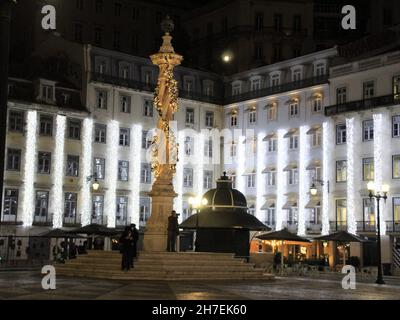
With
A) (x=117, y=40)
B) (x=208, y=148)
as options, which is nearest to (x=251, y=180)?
(x=208, y=148)

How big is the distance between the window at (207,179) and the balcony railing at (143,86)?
250 inches

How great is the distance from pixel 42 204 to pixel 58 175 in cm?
256

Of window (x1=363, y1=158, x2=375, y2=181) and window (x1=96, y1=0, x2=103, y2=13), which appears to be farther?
window (x1=96, y1=0, x2=103, y2=13)

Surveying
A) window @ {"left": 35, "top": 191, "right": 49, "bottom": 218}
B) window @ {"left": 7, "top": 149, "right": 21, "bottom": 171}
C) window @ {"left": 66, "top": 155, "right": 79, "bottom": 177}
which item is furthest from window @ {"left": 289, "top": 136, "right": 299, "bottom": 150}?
window @ {"left": 7, "top": 149, "right": 21, "bottom": 171}

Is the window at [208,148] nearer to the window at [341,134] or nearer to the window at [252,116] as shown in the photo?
the window at [252,116]

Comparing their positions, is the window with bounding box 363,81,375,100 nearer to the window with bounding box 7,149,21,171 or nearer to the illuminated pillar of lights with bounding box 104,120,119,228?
the illuminated pillar of lights with bounding box 104,120,119,228

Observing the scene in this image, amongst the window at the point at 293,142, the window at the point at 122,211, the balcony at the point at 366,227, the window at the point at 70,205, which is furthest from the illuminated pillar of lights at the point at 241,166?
the window at the point at 70,205

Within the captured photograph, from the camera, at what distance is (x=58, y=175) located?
58.8 metres

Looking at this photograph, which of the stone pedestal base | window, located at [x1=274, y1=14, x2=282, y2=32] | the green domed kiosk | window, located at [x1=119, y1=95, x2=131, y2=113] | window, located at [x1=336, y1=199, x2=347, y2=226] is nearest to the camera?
the stone pedestal base

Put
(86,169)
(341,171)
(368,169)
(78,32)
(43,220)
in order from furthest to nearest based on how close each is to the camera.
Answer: (78,32) < (86,169) < (341,171) < (43,220) < (368,169)

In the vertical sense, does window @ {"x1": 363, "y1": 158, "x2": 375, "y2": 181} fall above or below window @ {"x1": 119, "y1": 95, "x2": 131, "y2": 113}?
below

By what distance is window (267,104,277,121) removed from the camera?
64.2 m

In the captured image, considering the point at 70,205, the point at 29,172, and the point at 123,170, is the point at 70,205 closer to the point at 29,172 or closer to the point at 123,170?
the point at 29,172
